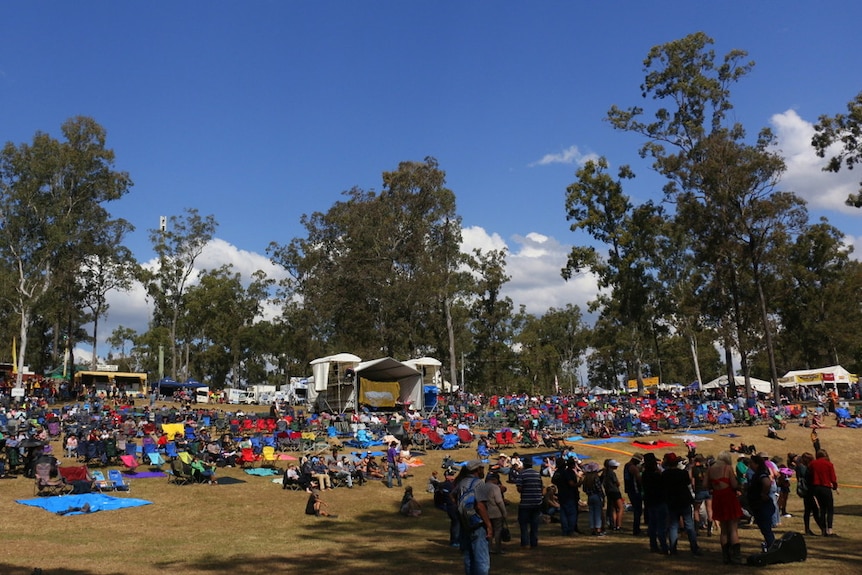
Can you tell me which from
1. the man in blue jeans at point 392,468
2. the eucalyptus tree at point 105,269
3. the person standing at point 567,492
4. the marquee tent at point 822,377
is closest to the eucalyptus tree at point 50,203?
the eucalyptus tree at point 105,269

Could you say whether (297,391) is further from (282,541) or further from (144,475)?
(282,541)

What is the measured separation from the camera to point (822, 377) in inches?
1542

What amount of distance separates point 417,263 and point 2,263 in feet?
73.6

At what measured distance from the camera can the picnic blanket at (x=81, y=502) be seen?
11.9 meters

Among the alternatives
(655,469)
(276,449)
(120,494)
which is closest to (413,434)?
(276,449)

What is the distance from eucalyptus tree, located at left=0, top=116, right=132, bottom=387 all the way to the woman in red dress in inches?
1306

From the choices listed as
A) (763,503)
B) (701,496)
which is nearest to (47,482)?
(701,496)

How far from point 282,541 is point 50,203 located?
31.5m

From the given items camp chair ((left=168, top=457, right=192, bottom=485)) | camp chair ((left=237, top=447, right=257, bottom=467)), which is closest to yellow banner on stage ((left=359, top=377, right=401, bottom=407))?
camp chair ((left=237, top=447, right=257, bottom=467))

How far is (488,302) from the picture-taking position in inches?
2306

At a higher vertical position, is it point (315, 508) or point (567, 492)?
point (567, 492)

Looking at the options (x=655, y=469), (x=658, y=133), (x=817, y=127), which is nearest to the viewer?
(x=655, y=469)

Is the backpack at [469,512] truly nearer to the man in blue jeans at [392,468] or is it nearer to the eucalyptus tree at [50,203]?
the man in blue jeans at [392,468]

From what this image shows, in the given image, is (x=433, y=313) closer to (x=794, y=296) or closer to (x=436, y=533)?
(x=794, y=296)
